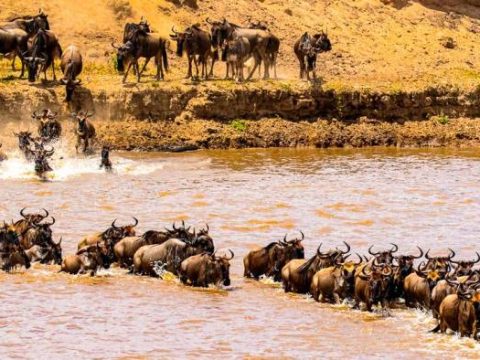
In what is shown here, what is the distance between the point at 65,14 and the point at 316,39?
884 centimetres

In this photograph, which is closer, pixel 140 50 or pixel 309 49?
pixel 140 50

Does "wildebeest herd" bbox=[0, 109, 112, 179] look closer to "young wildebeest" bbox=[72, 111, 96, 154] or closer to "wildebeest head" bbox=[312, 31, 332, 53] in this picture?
"young wildebeest" bbox=[72, 111, 96, 154]

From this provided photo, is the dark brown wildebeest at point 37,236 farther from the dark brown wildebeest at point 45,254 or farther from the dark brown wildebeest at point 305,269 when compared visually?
the dark brown wildebeest at point 305,269

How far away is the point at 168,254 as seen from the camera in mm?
19344

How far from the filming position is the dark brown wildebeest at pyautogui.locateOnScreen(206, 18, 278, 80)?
3781 centimetres

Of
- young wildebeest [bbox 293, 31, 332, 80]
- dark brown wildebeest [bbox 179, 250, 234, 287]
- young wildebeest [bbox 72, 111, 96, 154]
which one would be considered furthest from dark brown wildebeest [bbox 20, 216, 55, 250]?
young wildebeest [bbox 293, 31, 332, 80]

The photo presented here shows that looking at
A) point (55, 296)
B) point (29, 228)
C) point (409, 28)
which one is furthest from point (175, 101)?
point (55, 296)

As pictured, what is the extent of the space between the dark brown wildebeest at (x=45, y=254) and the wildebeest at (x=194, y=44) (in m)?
17.7

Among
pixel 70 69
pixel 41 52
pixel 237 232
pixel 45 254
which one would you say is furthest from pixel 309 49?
pixel 45 254

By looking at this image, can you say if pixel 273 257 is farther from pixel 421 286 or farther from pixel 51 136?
pixel 51 136

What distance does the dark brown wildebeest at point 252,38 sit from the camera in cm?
3781

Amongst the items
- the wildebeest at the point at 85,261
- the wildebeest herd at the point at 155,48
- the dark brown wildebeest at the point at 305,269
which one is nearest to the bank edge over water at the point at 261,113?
the wildebeest herd at the point at 155,48

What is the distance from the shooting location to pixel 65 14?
42250 mm

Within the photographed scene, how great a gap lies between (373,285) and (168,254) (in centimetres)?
377
